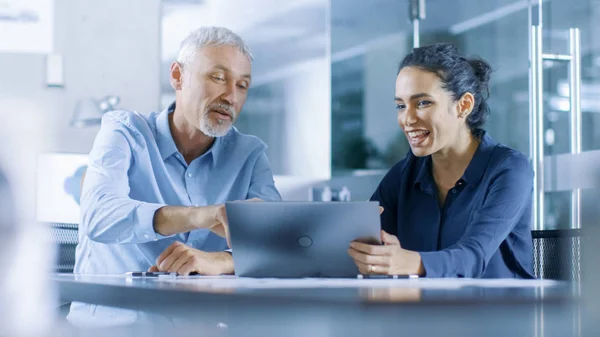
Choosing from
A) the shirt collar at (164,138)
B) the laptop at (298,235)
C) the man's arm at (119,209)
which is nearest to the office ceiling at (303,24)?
the shirt collar at (164,138)

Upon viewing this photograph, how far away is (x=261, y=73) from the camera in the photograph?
4996 millimetres

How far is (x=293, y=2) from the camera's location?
16.9 feet

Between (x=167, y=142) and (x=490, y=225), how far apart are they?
0.93m

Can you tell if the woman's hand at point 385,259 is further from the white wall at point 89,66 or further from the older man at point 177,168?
the white wall at point 89,66

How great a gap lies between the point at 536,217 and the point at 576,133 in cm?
43

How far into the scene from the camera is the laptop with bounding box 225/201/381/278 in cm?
138

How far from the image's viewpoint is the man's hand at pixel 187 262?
5.53ft

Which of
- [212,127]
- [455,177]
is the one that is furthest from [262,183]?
[455,177]

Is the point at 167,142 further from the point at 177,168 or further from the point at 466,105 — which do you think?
the point at 466,105

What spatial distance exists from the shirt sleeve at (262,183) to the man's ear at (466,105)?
0.57 m

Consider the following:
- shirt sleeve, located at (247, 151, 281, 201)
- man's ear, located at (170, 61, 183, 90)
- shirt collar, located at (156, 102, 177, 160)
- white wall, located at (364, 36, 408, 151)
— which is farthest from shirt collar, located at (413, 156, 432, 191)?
white wall, located at (364, 36, 408, 151)

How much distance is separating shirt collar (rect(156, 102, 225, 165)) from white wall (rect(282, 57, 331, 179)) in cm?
272

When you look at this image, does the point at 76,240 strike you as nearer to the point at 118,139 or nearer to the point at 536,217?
the point at 118,139

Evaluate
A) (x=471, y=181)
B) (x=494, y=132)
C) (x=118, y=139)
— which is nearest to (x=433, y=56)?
(x=471, y=181)
